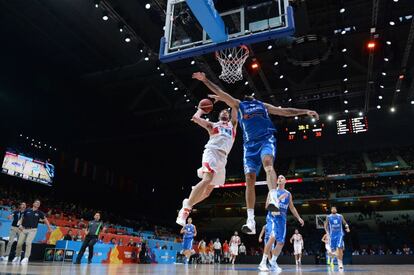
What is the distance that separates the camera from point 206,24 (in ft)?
25.0

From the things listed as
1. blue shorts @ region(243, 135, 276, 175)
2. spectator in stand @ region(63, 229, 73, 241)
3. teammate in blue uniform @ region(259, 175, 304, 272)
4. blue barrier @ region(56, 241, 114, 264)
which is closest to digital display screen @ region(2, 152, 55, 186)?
spectator in stand @ region(63, 229, 73, 241)

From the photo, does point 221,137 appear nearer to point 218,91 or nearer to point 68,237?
point 218,91

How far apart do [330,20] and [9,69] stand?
14.7 m

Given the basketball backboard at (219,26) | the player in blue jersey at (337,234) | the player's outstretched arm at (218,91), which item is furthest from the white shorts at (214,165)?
the player in blue jersey at (337,234)

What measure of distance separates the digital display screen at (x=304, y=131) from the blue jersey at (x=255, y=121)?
20.1 meters

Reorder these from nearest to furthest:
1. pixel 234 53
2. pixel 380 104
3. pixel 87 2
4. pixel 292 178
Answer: pixel 234 53, pixel 87 2, pixel 380 104, pixel 292 178

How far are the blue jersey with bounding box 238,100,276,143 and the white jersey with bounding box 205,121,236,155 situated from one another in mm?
260

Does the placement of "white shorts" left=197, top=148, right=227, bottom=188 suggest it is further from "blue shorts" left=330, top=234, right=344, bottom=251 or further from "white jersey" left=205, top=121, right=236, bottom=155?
"blue shorts" left=330, top=234, right=344, bottom=251

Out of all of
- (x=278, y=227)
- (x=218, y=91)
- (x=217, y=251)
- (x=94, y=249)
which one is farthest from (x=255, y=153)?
(x=217, y=251)

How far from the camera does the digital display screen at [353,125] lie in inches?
903

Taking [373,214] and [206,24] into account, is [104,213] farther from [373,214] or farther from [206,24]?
[373,214]

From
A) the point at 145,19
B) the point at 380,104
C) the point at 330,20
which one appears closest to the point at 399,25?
the point at 330,20

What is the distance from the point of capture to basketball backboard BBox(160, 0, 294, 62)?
7417 mm

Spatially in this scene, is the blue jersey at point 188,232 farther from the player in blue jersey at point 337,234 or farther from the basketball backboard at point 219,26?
the basketball backboard at point 219,26
